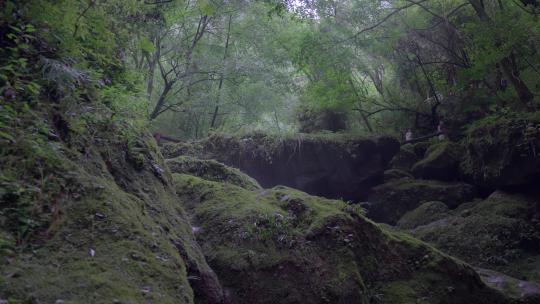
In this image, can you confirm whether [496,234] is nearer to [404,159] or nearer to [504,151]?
[504,151]

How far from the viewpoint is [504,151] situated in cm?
1188

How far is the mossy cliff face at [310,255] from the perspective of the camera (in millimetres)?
5891

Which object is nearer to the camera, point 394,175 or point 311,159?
point 311,159

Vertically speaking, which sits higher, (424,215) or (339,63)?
(339,63)

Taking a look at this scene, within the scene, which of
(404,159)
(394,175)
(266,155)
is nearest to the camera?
(266,155)

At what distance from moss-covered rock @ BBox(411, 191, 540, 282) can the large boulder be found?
58 cm

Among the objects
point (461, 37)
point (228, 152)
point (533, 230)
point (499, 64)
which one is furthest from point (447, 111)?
point (228, 152)

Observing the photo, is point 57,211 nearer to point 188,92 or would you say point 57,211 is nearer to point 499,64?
point 499,64

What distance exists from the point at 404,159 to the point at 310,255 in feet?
34.8

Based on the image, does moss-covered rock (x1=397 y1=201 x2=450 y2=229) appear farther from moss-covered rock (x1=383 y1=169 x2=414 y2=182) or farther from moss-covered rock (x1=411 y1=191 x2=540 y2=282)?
moss-covered rock (x1=383 y1=169 x2=414 y2=182)

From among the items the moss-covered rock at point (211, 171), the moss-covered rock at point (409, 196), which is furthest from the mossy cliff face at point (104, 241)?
the moss-covered rock at point (409, 196)

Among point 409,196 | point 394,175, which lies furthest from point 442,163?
point 394,175

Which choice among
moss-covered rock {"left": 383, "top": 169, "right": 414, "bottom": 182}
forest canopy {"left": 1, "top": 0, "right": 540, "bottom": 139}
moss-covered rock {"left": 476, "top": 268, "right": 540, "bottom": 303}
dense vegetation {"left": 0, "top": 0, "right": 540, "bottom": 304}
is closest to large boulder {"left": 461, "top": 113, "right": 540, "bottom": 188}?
dense vegetation {"left": 0, "top": 0, "right": 540, "bottom": 304}

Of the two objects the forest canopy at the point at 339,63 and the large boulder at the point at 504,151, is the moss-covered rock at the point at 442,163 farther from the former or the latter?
the forest canopy at the point at 339,63
